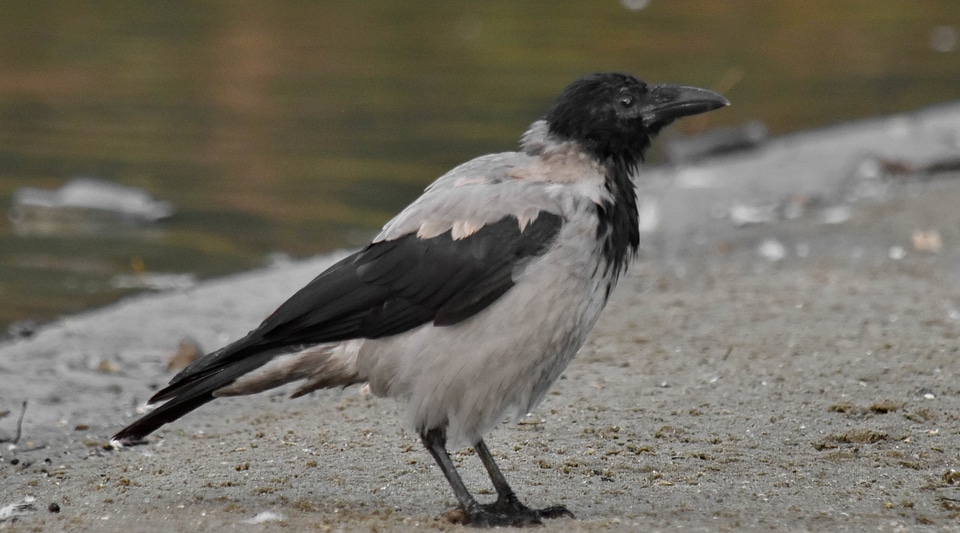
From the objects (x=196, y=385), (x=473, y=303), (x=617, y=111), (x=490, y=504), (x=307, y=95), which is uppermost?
(x=307, y=95)

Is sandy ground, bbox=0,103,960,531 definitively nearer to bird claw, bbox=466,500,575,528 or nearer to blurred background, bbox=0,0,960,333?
bird claw, bbox=466,500,575,528

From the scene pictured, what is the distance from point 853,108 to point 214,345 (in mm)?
9536

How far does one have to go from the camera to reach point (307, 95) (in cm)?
1502

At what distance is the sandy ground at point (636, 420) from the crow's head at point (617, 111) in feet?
3.53

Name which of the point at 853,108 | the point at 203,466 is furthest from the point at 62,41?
the point at 203,466

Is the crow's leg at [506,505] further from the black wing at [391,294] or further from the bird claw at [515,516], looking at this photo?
the black wing at [391,294]

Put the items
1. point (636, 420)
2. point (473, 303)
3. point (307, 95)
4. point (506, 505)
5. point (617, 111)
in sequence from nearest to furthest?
1. point (473, 303)
2. point (506, 505)
3. point (617, 111)
4. point (636, 420)
5. point (307, 95)

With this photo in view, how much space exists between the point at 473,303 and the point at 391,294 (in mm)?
268

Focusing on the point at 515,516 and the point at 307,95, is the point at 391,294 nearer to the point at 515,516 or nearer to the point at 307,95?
the point at 515,516

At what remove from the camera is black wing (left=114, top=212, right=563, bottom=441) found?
429 centimetres

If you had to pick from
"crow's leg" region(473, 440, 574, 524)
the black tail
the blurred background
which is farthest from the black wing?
the blurred background

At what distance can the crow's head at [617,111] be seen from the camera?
4570 mm

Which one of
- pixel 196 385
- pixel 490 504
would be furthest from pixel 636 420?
pixel 196 385

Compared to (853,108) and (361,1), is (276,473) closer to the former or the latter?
(853,108)
